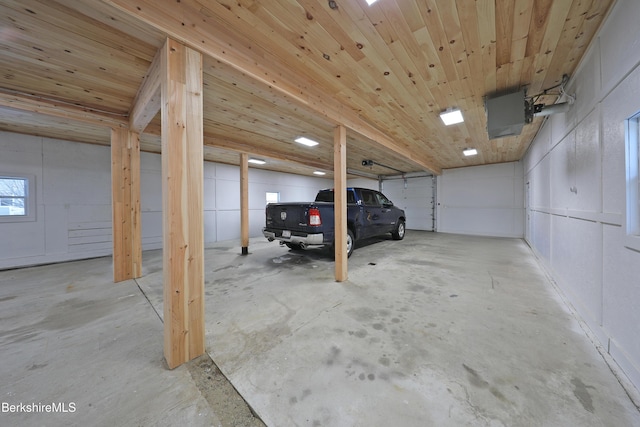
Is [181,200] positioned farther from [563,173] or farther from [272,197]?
[272,197]

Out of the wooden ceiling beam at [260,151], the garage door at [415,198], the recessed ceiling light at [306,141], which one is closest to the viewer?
the wooden ceiling beam at [260,151]

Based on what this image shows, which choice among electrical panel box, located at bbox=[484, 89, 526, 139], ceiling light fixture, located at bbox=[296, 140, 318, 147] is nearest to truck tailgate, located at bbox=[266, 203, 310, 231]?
ceiling light fixture, located at bbox=[296, 140, 318, 147]

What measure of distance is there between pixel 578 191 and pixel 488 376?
8.13 ft

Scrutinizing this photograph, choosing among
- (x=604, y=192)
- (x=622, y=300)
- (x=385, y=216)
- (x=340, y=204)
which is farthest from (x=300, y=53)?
(x=385, y=216)

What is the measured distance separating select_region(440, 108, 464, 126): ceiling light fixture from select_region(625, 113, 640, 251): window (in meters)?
2.32

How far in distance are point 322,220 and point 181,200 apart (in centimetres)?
297

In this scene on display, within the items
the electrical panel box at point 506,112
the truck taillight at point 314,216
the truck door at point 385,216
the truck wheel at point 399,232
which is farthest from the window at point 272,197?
the electrical panel box at point 506,112

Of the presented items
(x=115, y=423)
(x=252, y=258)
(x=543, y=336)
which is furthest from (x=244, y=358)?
(x=252, y=258)

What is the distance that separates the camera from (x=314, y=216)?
14.2ft

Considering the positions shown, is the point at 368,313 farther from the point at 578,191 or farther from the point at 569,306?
the point at 578,191

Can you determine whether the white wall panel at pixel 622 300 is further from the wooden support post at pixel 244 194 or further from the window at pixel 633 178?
the wooden support post at pixel 244 194

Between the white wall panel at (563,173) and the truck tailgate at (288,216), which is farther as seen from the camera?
the truck tailgate at (288,216)

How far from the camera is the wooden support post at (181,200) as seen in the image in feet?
5.56

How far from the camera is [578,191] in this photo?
8.19 feet
